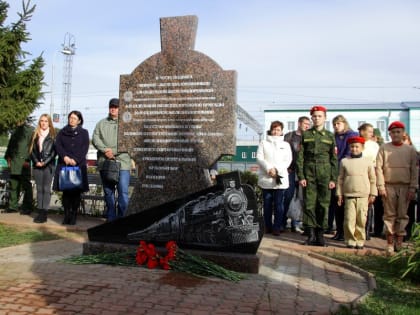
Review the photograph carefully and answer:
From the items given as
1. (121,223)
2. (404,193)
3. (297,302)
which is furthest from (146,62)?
(404,193)

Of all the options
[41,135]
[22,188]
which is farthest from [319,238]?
[22,188]

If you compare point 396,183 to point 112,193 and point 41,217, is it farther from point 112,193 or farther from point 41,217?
point 41,217

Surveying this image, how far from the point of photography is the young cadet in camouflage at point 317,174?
6.21 m

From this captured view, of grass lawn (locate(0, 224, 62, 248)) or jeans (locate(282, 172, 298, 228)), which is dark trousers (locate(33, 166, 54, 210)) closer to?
grass lawn (locate(0, 224, 62, 248))

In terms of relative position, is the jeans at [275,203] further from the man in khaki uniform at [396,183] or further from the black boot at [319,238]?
the man in khaki uniform at [396,183]

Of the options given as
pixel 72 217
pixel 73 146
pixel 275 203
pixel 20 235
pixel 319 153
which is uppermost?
pixel 73 146

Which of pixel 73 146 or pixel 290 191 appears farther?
pixel 290 191

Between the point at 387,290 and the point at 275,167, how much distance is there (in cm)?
319

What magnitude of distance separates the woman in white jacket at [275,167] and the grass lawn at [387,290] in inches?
65.3

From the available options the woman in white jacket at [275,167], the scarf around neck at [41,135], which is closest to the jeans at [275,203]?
the woman in white jacket at [275,167]

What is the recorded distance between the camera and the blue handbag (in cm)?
741

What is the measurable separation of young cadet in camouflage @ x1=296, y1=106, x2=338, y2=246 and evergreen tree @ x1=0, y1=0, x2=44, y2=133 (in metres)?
4.07

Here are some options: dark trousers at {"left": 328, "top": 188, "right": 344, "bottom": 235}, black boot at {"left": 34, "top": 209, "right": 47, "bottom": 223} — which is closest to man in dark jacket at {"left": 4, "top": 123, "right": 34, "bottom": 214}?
black boot at {"left": 34, "top": 209, "right": 47, "bottom": 223}

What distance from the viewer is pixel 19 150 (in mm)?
8875
